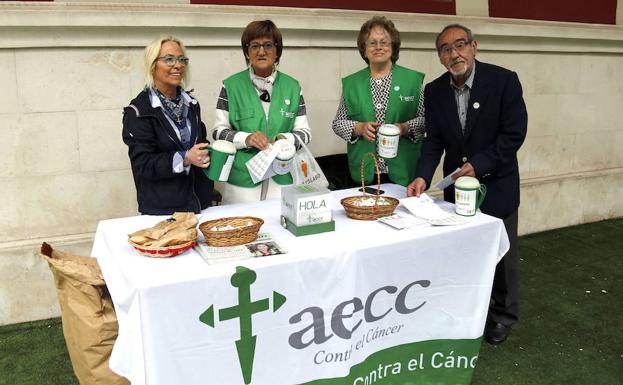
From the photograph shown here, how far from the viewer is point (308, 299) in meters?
2.09

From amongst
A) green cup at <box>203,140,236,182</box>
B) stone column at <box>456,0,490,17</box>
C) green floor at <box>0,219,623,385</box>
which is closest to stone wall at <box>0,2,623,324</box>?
stone column at <box>456,0,490,17</box>

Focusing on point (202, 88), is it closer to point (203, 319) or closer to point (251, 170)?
point (251, 170)

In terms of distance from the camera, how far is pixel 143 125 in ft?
8.28

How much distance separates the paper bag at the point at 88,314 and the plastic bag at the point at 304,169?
1.05 meters

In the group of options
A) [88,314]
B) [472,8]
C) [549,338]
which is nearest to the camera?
[88,314]

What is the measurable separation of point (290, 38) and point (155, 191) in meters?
2.02

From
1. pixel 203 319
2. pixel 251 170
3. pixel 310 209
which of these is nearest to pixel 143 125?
pixel 251 170

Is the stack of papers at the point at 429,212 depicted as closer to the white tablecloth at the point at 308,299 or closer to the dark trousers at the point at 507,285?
the white tablecloth at the point at 308,299

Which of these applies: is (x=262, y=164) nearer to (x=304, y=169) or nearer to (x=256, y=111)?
(x=304, y=169)

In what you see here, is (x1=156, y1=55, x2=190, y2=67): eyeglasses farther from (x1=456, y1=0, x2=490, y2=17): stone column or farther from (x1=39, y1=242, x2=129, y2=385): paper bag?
(x1=456, y1=0, x2=490, y2=17): stone column

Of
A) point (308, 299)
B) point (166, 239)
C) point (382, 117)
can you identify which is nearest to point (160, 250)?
point (166, 239)

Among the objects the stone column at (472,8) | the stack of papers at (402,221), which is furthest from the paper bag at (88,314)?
the stone column at (472,8)

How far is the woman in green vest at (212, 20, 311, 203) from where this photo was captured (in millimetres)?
2881

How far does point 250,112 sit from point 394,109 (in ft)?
2.75
